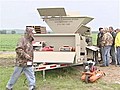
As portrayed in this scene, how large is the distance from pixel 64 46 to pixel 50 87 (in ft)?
7.18

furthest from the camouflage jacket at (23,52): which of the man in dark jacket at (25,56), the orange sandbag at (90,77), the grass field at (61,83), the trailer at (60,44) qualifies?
the orange sandbag at (90,77)

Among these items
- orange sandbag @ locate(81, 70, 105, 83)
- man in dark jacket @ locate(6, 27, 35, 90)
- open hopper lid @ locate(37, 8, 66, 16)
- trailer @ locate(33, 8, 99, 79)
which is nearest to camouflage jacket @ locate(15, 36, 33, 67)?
man in dark jacket @ locate(6, 27, 35, 90)

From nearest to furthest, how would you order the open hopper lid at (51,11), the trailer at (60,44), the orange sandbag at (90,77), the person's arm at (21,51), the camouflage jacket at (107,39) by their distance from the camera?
the person's arm at (21,51) → the orange sandbag at (90,77) → the trailer at (60,44) → the open hopper lid at (51,11) → the camouflage jacket at (107,39)

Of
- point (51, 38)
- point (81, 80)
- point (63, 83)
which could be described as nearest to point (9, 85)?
point (63, 83)

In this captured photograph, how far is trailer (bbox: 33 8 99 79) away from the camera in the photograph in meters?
8.91

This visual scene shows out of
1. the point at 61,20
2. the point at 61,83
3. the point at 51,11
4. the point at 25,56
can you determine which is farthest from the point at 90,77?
the point at 51,11

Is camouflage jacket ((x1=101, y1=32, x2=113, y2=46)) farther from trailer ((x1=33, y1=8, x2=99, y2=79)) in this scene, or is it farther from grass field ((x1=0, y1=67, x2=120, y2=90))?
grass field ((x1=0, y1=67, x2=120, y2=90))

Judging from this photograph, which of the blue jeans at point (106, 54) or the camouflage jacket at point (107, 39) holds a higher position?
the camouflage jacket at point (107, 39)

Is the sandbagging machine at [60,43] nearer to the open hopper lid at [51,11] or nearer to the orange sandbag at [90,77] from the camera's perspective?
the open hopper lid at [51,11]

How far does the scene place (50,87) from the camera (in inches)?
307

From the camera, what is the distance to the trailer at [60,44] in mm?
8914

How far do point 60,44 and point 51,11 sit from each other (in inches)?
52.7

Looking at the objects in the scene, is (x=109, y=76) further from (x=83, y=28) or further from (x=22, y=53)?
(x=22, y=53)

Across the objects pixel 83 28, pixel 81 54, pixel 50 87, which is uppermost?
pixel 83 28
